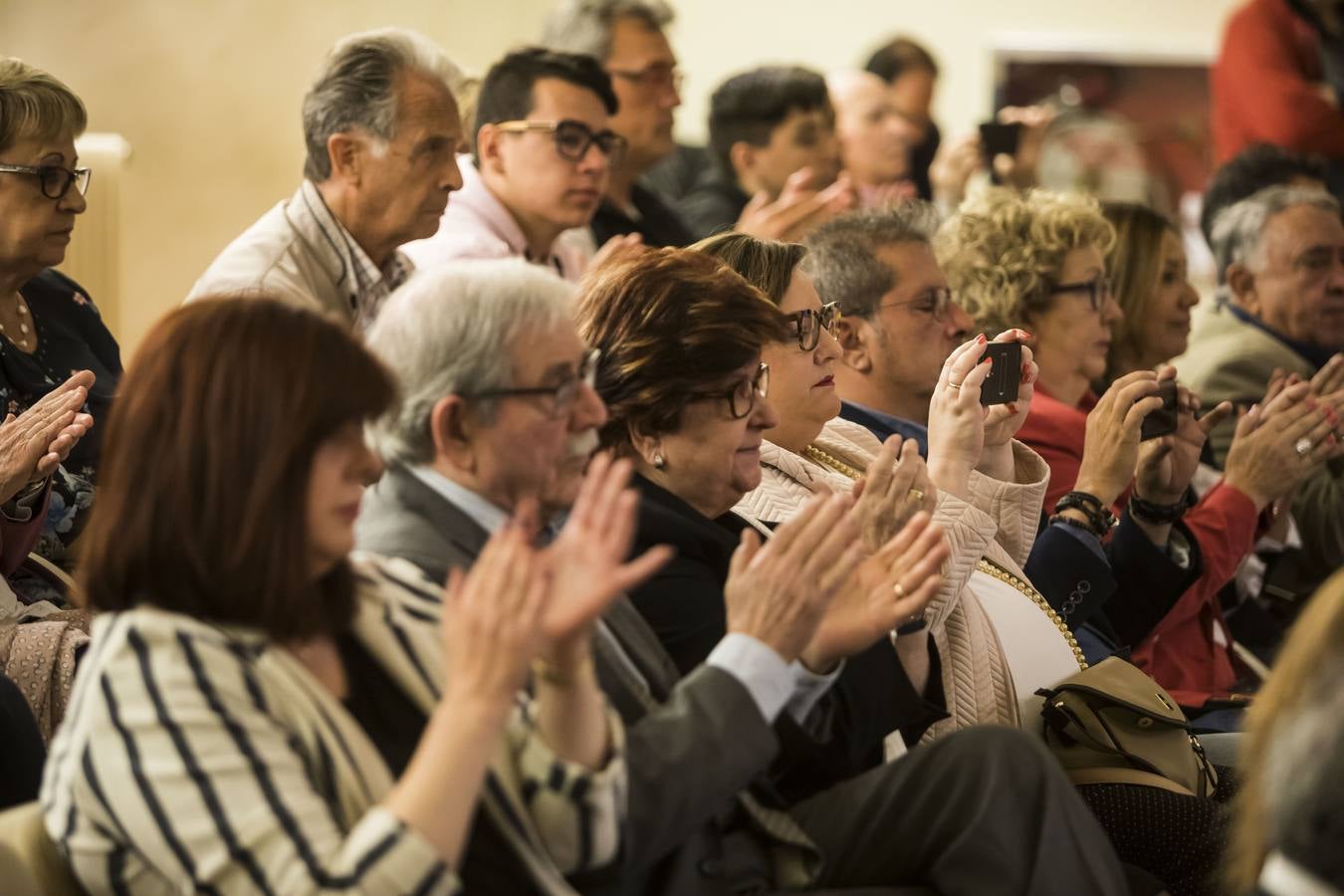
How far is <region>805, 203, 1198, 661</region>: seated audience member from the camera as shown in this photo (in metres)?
3.16

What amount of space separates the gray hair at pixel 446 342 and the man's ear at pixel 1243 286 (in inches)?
124

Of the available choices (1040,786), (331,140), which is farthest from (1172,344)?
(1040,786)

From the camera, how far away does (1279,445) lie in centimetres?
351

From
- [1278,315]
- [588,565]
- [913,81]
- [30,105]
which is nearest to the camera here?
[588,565]

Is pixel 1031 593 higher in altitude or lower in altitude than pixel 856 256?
lower

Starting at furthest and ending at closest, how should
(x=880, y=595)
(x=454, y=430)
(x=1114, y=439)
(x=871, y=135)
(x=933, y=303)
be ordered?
1. (x=871, y=135)
2. (x=933, y=303)
3. (x=1114, y=439)
4. (x=880, y=595)
5. (x=454, y=430)

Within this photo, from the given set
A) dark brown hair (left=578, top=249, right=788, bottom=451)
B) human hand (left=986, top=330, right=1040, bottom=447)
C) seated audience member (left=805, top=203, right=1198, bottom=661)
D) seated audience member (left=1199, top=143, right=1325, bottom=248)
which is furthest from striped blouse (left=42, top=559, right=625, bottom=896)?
seated audience member (left=1199, top=143, right=1325, bottom=248)

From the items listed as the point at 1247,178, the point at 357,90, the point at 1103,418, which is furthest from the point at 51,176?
the point at 1247,178

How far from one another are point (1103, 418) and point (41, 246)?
6.33ft

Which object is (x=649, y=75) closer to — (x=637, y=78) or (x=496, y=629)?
(x=637, y=78)

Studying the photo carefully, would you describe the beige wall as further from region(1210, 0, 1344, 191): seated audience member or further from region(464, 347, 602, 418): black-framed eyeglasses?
region(1210, 0, 1344, 191): seated audience member

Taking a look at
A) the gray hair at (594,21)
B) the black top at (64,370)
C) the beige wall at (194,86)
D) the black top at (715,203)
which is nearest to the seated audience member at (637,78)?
the gray hair at (594,21)

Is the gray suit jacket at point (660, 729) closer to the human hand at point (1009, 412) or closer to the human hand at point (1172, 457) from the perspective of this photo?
the human hand at point (1009, 412)

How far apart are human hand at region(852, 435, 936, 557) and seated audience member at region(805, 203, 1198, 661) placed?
87 centimetres
